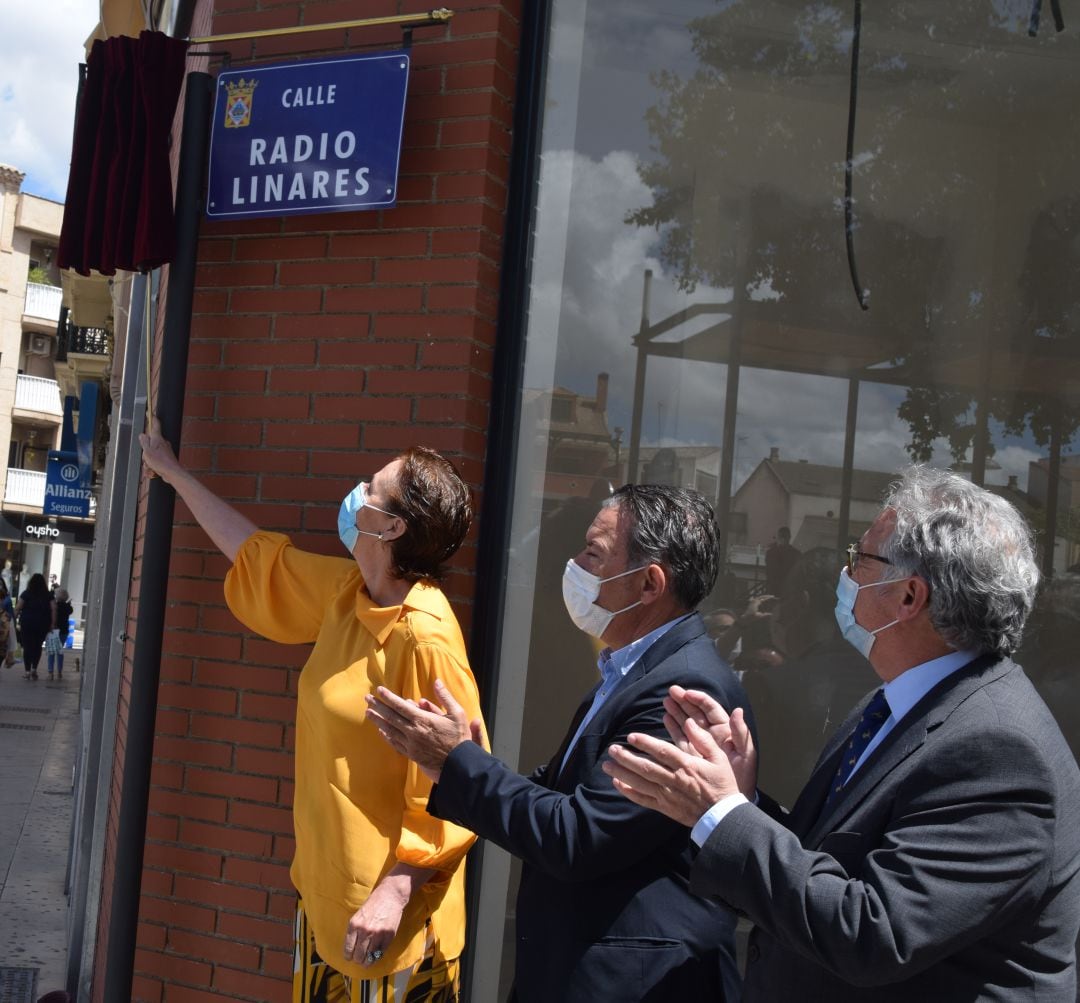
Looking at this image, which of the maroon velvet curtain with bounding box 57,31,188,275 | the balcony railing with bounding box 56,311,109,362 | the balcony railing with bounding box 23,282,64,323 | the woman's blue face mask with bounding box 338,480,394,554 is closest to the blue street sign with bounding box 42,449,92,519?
the balcony railing with bounding box 56,311,109,362

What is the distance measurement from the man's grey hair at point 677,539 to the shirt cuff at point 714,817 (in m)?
0.71

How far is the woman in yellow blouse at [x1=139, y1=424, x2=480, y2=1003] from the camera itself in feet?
9.18

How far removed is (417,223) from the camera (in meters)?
3.78

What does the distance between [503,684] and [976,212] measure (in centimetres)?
187

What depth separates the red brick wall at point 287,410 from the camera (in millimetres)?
3711

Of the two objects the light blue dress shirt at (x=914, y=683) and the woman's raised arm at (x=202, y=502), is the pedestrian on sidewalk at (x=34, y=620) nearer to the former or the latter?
the woman's raised arm at (x=202, y=502)

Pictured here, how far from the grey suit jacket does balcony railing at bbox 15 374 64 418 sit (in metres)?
45.1

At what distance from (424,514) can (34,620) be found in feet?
71.3

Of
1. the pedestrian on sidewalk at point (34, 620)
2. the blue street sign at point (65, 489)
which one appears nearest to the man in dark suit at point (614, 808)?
the blue street sign at point (65, 489)

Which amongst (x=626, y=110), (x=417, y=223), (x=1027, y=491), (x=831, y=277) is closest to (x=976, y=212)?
(x=831, y=277)

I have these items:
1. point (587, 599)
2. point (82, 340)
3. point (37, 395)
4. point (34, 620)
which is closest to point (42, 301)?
point (37, 395)

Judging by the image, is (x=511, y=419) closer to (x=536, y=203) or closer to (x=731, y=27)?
(x=536, y=203)

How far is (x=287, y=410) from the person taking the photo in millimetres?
3900

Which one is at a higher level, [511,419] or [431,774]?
[511,419]
